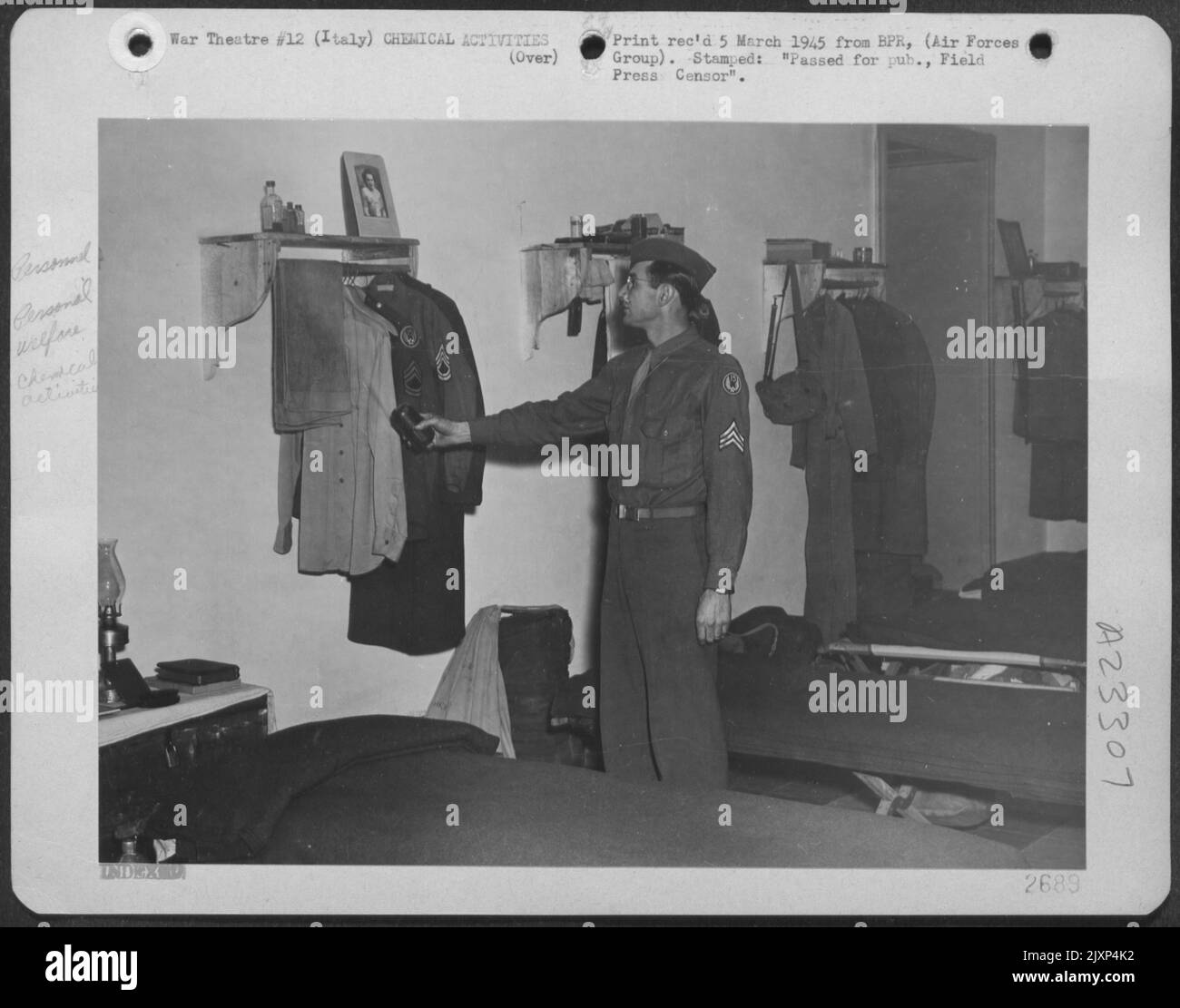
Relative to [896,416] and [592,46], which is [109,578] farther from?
[896,416]

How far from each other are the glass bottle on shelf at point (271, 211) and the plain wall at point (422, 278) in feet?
0.05

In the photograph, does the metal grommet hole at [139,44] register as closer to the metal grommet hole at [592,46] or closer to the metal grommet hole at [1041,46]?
the metal grommet hole at [592,46]

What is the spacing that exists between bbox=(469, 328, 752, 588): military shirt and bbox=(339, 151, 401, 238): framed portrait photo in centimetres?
34

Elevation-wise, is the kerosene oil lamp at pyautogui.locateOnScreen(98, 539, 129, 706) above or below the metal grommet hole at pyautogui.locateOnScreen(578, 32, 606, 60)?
below

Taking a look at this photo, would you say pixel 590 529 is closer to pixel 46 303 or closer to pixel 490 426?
pixel 490 426

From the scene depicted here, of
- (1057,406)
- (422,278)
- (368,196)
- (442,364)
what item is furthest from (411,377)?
(1057,406)

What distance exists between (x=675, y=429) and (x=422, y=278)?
46 centimetres

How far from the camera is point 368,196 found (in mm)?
1846

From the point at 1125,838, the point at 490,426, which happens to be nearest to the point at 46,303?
the point at 490,426

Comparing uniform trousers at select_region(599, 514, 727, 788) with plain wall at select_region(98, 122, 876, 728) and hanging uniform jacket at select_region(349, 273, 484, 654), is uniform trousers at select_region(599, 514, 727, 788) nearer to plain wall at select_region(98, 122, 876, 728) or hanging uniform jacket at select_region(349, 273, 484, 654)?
plain wall at select_region(98, 122, 876, 728)

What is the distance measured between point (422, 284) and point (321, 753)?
75cm

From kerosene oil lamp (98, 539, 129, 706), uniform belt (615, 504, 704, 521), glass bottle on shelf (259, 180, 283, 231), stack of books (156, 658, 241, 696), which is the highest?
glass bottle on shelf (259, 180, 283, 231)

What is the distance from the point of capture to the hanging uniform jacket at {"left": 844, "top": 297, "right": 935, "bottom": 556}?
6.19 ft

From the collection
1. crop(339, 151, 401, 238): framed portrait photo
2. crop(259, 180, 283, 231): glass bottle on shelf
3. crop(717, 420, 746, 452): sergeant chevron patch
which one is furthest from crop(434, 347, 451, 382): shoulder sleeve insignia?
crop(717, 420, 746, 452): sergeant chevron patch
